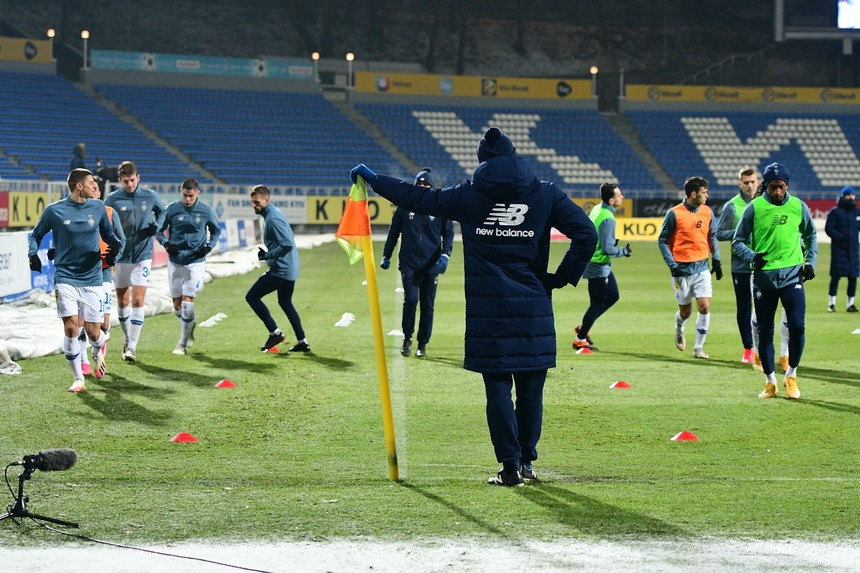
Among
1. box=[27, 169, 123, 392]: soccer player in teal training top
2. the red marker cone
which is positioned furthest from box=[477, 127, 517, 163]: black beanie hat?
box=[27, 169, 123, 392]: soccer player in teal training top

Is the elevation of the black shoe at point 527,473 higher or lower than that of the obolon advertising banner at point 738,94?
lower

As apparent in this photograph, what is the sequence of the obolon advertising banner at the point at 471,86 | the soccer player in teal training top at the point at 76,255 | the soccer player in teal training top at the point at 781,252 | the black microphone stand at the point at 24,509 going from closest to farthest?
the black microphone stand at the point at 24,509 < the soccer player in teal training top at the point at 781,252 < the soccer player in teal training top at the point at 76,255 < the obolon advertising banner at the point at 471,86

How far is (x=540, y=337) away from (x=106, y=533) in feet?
9.02

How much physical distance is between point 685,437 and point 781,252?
249 centimetres

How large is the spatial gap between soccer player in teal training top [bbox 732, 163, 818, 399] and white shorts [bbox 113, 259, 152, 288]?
6.53m

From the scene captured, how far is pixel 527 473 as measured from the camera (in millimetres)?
7324

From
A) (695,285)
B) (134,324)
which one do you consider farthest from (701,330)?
(134,324)

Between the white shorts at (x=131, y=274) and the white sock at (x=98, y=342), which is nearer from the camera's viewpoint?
the white sock at (x=98, y=342)

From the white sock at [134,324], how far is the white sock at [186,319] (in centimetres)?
65

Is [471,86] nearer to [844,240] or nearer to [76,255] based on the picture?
[844,240]

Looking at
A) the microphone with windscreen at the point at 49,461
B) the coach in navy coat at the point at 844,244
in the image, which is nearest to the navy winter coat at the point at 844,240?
the coach in navy coat at the point at 844,244

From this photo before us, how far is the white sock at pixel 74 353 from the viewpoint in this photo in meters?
10.9

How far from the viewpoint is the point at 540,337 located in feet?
23.5

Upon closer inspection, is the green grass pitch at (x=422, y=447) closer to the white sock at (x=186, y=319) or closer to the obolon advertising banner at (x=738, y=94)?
the white sock at (x=186, y=319)
